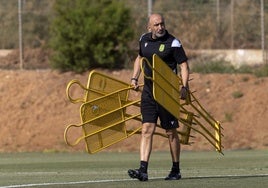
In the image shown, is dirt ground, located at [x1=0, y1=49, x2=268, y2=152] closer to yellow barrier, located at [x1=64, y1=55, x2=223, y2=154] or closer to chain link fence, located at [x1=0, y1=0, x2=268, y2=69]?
chain link fence, located at [x1=0, y1=0, x2=268, y2=69]

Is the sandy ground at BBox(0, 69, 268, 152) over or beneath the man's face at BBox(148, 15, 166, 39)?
beneath

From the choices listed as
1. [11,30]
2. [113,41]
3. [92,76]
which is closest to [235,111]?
[113,41]

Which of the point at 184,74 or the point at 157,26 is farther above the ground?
the point at 157,26

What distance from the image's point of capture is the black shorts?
1236cm

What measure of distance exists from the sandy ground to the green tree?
1.92ft

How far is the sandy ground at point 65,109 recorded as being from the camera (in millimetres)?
32250

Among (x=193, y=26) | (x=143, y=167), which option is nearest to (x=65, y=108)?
(x=193, y=26)

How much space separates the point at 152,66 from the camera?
39.2 ft

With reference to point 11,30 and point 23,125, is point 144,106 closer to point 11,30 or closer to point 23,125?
point 23,125

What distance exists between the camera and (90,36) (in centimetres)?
3741

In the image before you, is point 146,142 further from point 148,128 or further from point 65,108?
point 65,108

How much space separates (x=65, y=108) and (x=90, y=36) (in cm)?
335

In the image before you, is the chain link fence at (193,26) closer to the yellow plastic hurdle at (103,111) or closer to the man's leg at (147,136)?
the yellow plastic hurdle at (103,111)

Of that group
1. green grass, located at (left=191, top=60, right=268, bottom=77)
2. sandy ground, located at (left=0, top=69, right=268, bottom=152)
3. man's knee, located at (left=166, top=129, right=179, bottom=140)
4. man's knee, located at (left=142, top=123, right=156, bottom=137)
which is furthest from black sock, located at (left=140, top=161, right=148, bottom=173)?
green grass, located at (left=191, top=60, right=268, bottom=77)
